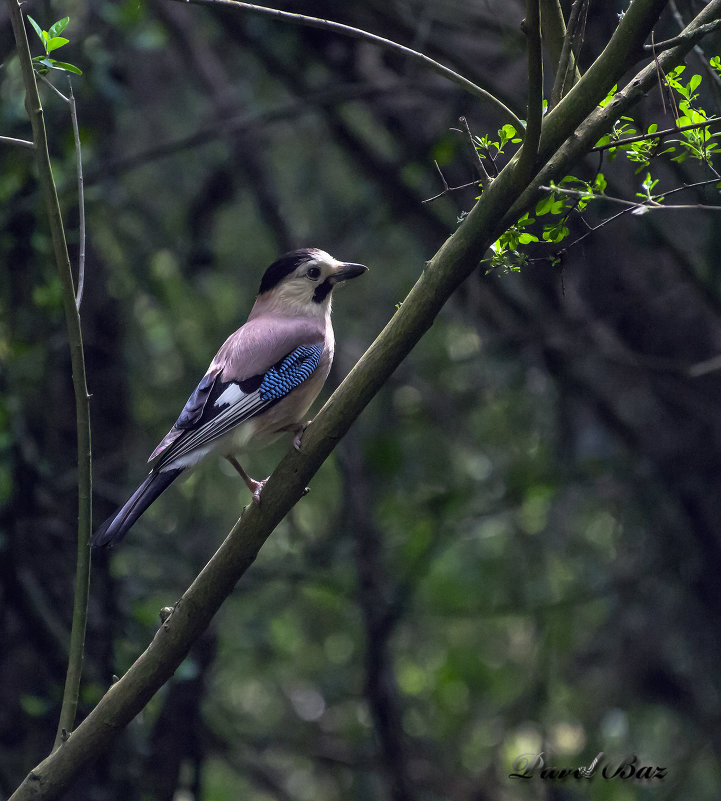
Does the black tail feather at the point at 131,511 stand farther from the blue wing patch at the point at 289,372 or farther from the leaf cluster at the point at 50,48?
the leaf cluster at the point at 50,48

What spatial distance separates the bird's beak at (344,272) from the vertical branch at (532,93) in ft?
6.60

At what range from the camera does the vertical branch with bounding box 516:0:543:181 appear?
2.14 metres

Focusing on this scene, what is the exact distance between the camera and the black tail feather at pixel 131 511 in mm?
3199

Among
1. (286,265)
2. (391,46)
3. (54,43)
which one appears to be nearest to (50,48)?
(54,43)

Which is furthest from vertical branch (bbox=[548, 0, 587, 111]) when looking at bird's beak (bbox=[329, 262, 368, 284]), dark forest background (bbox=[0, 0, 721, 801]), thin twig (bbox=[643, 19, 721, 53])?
bird's beak (bbox=[329, 262, 368, 284])

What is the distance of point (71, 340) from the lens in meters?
2.64

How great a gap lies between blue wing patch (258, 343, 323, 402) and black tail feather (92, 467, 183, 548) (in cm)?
51

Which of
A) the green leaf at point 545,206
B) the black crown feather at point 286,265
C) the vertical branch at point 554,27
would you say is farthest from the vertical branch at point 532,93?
the black crown feather at point 286,265

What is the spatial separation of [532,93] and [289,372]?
2001mm

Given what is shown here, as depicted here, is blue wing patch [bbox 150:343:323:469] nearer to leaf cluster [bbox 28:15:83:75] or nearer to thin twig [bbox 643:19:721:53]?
leaf cluster [bbox 28:15:83:75]

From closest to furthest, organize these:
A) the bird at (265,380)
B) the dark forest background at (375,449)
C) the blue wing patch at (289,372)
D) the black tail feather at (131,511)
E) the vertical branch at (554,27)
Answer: the vertical branch at (554,27)
the black tail feather at (131,511)
the bird at (265,380)
the blue wing patch at (289,372)
the dark forest background at (375,449)

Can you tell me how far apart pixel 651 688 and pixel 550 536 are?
1.16 meters

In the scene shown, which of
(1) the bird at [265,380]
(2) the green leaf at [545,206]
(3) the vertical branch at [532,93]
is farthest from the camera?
(1) the bird at [265,380]

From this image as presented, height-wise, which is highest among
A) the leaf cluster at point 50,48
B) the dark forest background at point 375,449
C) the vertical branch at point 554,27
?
the leaf cluster at point 50,48
